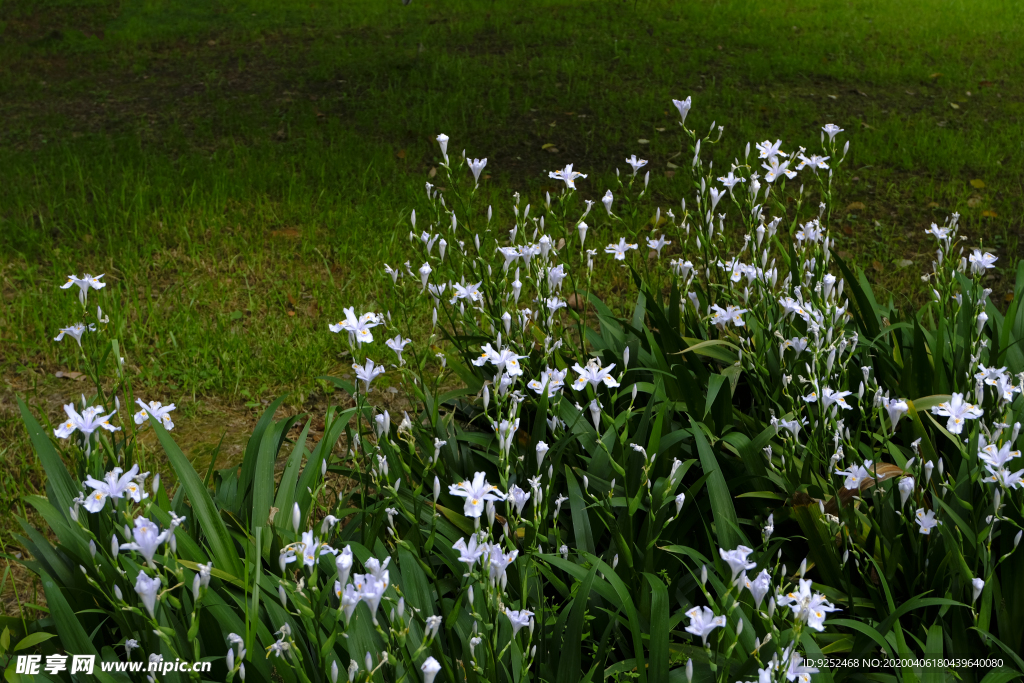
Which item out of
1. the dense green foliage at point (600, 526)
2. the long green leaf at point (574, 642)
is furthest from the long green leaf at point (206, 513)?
the long green leaf at point (574, 642)

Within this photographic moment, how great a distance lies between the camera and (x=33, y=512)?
278 cm

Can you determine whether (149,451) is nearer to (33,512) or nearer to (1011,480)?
(33,512)

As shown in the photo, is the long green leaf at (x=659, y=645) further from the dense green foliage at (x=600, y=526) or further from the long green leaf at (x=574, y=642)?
the long green leaf at (x=574, y=642)

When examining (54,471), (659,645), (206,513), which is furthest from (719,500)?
(54,471)

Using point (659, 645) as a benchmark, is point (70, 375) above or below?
below

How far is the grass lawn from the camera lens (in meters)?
3.85

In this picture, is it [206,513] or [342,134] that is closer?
[206,513]

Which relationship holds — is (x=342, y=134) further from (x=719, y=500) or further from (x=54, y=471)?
(x=719, y=500)

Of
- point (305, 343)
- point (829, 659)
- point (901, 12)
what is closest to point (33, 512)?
point (305, 343)

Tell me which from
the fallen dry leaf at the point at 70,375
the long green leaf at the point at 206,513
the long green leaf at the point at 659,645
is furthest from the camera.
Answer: the fallen dry leaf at the point at 70,375

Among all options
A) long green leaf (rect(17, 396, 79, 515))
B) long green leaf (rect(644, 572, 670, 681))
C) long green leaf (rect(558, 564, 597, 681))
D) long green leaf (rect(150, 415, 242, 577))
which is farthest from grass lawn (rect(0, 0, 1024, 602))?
long green leaf (rect(644, 572, 670, 681))

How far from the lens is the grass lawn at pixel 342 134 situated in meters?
3.85

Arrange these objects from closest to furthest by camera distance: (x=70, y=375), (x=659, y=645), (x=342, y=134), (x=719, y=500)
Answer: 1. (x=659, y=645)
2. (x=719, y=500)
3. (x=70, y=375)
4. (x=342, y=134)

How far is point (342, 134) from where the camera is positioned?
5.72 m
